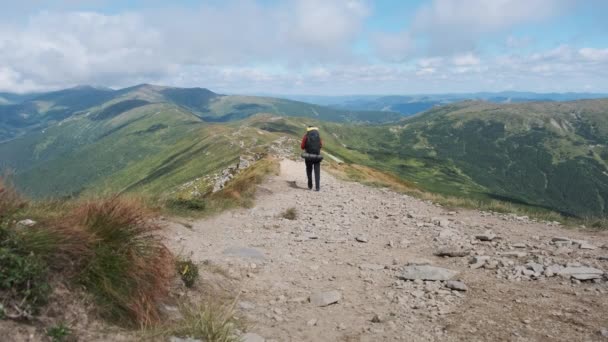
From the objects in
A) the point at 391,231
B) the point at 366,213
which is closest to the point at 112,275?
the point at 391,231

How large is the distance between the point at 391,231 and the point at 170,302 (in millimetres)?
9841

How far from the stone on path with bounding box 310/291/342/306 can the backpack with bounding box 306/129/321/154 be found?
47.9 feet

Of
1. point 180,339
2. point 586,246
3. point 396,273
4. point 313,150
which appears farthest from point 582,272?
A: point 313,150

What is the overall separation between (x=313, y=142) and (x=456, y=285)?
1498 centimetres

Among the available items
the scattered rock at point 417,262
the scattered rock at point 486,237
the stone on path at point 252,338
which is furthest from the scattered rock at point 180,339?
the scattered rock at point 486,237

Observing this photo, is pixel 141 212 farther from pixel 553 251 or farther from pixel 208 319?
pixel 553 251

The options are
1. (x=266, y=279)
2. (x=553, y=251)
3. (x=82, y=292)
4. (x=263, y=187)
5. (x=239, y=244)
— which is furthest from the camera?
(x=263, y=187)

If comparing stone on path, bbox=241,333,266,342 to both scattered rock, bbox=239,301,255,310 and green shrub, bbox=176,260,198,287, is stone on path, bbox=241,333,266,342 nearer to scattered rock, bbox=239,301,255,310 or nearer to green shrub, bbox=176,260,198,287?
scattered rock, bbox=239,301,255,310

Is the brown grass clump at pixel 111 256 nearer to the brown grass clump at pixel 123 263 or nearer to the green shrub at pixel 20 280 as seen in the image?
the brown grass clump at pixel 123 263

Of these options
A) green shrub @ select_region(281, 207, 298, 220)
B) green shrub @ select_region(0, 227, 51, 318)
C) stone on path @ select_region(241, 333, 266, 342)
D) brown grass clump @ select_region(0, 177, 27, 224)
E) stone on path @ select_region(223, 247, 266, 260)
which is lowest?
green shrub @ select_region(281, 207, 298, 220)

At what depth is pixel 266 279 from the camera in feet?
34.0

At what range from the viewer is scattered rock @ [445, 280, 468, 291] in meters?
9.21

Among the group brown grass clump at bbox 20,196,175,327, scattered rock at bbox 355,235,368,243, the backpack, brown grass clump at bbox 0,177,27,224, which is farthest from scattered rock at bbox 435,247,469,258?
the backpack

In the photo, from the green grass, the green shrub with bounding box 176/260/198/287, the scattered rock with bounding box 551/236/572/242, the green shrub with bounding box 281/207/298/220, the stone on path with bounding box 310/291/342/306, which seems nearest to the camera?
the green grass
